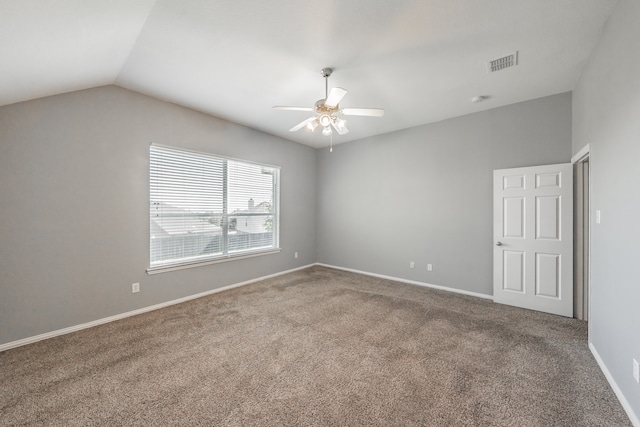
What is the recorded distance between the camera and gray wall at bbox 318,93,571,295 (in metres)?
3.47

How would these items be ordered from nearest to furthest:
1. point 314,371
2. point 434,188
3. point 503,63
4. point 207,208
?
1. point 314,371
2. point 503,63
3. point 207,208
4. point 434,188

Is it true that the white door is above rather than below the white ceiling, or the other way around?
below

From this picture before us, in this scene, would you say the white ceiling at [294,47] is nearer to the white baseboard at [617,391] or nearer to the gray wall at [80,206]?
the gray wall at [80,206]

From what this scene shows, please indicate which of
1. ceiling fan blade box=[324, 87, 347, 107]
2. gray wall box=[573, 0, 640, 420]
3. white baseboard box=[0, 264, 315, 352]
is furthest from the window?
gray wall box=[573, 0, 640, 420]

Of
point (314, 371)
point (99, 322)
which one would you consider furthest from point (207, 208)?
point (314, 371)

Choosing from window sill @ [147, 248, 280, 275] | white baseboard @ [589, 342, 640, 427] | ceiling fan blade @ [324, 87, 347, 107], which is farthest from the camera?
window sill @ [147, 248, 280, 275]

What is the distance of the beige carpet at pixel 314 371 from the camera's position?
163cm

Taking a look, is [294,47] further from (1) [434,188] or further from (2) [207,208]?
(1) [434,188]

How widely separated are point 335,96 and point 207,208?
2815 millimetres

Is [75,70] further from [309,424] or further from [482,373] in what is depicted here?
[482,373]

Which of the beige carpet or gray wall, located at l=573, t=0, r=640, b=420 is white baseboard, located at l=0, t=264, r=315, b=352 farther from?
gray wall, located at l=573, t=0, r=640, b=420

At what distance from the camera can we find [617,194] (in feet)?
6.00

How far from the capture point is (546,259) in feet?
10.7

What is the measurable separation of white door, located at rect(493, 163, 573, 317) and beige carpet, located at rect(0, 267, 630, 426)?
28 centimetres
